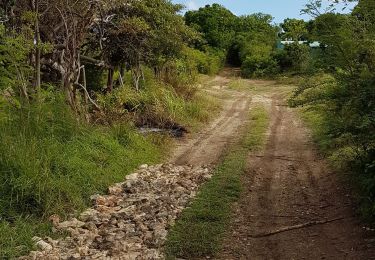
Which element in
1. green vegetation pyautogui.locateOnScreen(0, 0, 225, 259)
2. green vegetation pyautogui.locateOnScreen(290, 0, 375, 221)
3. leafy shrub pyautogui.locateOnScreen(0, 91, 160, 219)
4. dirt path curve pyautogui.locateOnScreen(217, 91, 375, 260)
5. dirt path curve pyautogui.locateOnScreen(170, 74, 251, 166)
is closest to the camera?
dirt path curve pyautogui.locateOnScreen(217, 91, 375, 260)

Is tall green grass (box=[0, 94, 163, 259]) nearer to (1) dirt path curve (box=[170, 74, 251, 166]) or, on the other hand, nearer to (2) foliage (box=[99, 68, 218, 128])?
(1) dirt path curve (box=[170, 74, 251, 166])

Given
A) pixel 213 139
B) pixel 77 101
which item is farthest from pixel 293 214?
pixel 77 101

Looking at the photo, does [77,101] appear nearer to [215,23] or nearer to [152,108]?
[152,108]

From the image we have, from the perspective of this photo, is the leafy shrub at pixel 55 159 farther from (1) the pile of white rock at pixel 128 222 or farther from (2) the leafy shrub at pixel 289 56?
(2) the leafy shrub at pixel 289 56

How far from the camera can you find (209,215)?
22.6ft

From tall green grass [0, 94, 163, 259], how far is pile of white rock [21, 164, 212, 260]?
251 millimetres

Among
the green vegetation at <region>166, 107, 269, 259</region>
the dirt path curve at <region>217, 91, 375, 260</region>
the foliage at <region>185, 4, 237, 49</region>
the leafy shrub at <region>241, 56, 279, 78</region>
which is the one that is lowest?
the dirt path curve at <region>217, 91, 375, 260</region>

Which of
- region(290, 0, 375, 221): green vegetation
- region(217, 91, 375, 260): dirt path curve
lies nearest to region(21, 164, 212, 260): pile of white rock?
region(217, 91, 375, 260): dirt path curve

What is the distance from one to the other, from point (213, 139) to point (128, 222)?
23.4ft

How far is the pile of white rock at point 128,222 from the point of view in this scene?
5746 mm

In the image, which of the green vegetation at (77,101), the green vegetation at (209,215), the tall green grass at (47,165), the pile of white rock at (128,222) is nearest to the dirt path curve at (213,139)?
the green vegetation at (77,101)

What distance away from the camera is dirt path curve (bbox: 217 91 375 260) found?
18.6ft

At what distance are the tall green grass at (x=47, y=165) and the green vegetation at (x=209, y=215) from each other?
1707 mm

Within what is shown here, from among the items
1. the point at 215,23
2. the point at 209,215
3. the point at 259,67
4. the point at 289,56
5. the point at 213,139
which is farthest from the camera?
the point at 215,23
